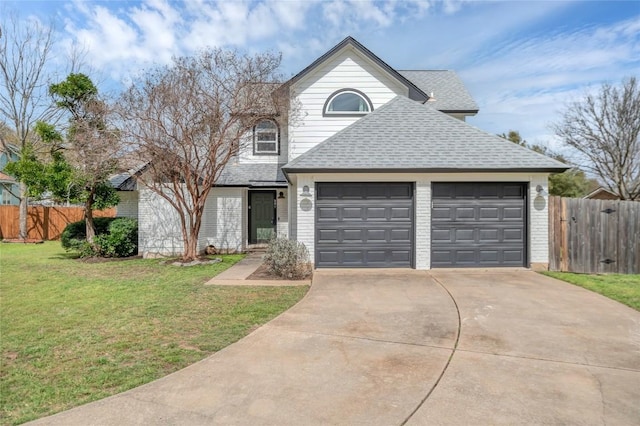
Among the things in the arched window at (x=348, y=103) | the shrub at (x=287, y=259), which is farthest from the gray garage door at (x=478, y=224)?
the arched window at (x=348, y=103)

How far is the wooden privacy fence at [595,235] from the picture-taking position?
9.52 metres

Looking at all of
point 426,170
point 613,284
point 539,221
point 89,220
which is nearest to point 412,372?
point 426,170

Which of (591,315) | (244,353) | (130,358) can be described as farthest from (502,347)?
(130,358)

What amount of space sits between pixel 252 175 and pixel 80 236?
713 cm

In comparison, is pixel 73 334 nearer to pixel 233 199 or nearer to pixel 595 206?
pixel 233 199

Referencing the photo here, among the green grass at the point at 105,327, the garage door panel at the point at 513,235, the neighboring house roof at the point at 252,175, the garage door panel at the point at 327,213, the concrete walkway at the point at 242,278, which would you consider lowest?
the green grass at the point at 105,327

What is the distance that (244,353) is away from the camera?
14.3 ft

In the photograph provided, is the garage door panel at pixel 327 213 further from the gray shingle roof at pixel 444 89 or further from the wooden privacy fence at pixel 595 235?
the gray shingle roof at pixel 444 89

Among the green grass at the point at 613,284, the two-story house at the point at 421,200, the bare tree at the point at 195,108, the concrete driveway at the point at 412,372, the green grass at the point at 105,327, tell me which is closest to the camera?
the concrete driveway at the point at 412,372

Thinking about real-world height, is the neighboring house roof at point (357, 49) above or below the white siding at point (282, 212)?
above

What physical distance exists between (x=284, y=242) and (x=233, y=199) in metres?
5.68

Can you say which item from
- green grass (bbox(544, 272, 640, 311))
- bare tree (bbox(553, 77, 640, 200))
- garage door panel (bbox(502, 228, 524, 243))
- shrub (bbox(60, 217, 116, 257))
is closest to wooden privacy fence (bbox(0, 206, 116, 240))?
shrub (bbox(60, 217, 116, 257))

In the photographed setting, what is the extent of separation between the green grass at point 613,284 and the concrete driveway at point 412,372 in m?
0.97

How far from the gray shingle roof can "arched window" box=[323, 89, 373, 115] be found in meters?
3.53
